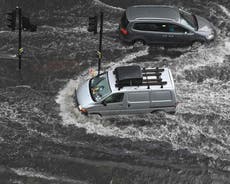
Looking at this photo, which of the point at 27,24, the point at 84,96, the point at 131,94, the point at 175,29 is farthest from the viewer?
the point at 175,29

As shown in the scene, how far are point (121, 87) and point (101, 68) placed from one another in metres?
3.27

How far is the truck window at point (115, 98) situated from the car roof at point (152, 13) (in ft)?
15.9

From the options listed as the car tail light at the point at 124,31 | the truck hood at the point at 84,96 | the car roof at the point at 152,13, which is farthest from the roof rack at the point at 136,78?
the car roof at the point at 152,13

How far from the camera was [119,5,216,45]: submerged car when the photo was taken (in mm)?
19263

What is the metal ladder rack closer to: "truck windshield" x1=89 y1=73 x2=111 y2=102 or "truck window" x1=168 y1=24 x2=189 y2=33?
"truck windshield" x1=89 y1=73 x2=111 y2=102

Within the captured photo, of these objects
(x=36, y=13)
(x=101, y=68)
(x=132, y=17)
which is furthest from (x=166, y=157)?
(x=36, y=13)

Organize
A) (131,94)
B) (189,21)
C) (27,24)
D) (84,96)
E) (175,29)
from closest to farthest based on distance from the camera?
1. (131,94)
2. (84,96)
3. (27,24)
4. (175,29)
5. (189,21)

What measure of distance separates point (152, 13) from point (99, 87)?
5111mm

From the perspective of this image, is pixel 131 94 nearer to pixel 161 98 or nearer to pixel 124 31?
pixel 161 98

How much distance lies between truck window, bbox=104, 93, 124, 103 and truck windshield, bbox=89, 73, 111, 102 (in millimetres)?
179

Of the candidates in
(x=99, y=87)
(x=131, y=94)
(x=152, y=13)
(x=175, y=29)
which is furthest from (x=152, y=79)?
(x=152, y=13)

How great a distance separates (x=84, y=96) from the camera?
16438 millimetres

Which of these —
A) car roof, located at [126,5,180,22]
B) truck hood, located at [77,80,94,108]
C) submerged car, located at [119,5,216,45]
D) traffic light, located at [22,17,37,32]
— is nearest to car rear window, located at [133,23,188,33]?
submerged car, located at [119,5,216,45]

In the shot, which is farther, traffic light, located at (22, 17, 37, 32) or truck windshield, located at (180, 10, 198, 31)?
truck windshield, located at (180, 10, 198, 31)
